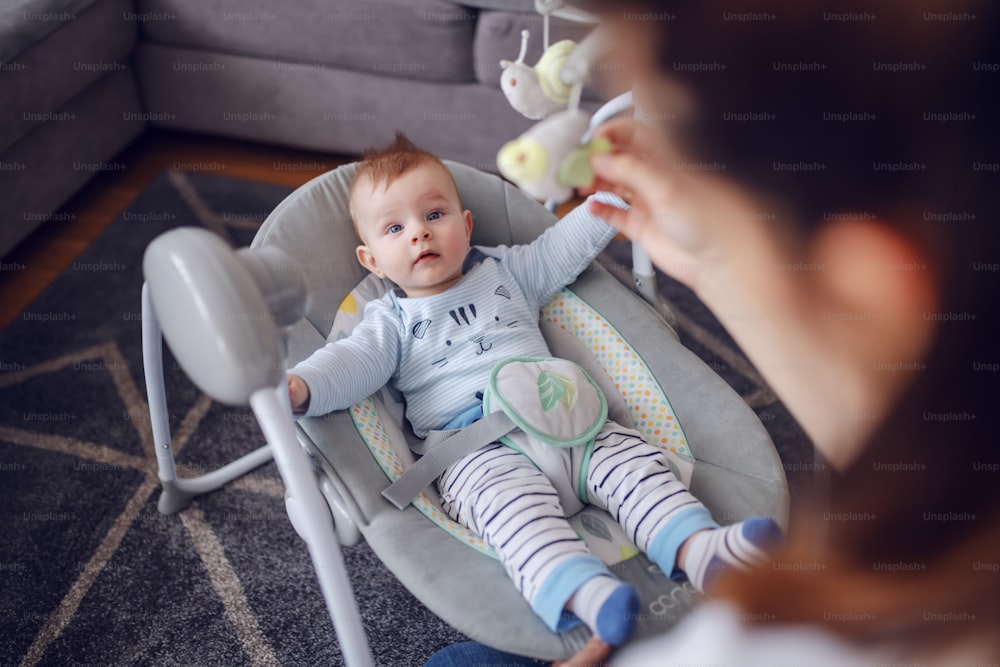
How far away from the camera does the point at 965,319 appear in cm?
35

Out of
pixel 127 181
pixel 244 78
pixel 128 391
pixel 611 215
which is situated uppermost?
pixel 611 215

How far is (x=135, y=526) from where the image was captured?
139 cm

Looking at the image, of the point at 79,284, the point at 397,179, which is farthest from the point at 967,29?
the point at 79,284

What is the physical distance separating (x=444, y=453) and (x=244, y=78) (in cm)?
140

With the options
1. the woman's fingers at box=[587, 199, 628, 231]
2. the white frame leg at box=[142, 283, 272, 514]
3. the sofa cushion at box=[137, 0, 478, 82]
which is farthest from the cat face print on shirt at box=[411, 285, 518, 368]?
the sofa cushion at box=[137, 0, 478, 82]

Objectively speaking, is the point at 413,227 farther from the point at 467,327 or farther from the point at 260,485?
the point at 260,485

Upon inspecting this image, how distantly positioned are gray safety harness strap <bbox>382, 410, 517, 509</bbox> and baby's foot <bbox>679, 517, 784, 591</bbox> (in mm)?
280

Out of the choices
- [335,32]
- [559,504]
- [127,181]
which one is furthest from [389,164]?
[127,181]

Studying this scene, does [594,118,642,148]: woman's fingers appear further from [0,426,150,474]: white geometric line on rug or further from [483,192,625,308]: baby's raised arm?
[0,426,150,474]: white geometric line on rug

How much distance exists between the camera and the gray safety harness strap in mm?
1005

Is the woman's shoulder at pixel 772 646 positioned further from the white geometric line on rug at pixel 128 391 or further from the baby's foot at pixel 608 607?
the white geometric line on rug at pixel 128 391

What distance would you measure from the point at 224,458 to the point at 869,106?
1.39 meters

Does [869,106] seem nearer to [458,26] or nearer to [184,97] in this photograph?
[458,26]

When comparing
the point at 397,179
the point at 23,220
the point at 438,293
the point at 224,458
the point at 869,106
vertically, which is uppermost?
the point at 869,106
